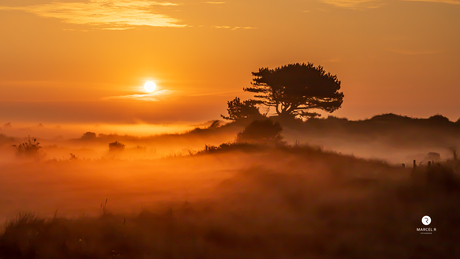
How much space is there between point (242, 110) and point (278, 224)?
130 ft

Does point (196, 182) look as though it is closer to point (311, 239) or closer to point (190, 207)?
point (190, 207)

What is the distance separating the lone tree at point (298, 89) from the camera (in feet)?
179

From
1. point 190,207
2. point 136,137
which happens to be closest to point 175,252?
Result: point 190,207

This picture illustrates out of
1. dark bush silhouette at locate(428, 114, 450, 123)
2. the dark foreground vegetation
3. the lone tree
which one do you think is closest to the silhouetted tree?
the lone tree

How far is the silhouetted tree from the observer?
53375 mm

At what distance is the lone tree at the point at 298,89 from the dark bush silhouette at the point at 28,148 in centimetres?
2676

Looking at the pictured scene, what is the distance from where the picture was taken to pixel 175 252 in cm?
1277

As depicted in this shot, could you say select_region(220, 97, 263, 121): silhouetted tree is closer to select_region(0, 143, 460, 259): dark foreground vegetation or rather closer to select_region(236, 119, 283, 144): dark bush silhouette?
select_region(236, 119, 283, 144): dark bush silhouette

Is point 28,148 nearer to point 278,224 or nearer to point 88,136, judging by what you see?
point 278,224

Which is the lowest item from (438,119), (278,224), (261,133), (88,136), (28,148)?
(278,224)

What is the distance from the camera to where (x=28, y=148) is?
113ft

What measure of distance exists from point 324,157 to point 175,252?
12678mm

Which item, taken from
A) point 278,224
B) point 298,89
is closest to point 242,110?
point 298,89

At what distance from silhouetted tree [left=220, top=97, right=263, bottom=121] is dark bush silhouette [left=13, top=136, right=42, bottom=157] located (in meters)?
23.8
